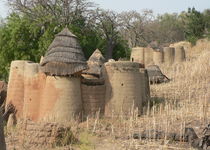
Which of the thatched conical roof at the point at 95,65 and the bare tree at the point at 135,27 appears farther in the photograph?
the bare tree at the point at 135,27

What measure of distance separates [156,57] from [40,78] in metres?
13.1

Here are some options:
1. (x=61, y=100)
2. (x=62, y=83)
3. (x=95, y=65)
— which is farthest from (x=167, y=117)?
(x=95, y=65)

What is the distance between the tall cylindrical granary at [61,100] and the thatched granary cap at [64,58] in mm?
228

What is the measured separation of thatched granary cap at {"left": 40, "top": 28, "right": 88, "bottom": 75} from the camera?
421 inches

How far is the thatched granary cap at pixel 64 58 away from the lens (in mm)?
10688

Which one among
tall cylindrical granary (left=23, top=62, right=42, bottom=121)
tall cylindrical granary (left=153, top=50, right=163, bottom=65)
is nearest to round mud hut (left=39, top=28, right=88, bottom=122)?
tall cylindrical granary (left=23, top=62, right=42, bottom=121)

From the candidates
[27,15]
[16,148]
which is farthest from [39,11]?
[16,148]

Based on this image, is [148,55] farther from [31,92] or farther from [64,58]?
[64,58]

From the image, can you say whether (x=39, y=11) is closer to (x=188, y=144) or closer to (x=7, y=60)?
(x=7, y=60)

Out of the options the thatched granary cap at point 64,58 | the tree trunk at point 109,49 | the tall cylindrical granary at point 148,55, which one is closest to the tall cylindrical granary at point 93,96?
the thatched granary cap at point 64,58

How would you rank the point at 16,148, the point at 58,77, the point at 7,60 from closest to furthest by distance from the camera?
the point at 16,148 → the point at 58,77 → the point at 7,60

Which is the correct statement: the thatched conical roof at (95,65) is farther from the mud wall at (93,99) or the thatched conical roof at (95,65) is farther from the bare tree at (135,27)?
the bare tree at (135,27)

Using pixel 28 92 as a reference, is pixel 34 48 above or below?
Answer: above

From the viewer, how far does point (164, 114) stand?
428 inches
